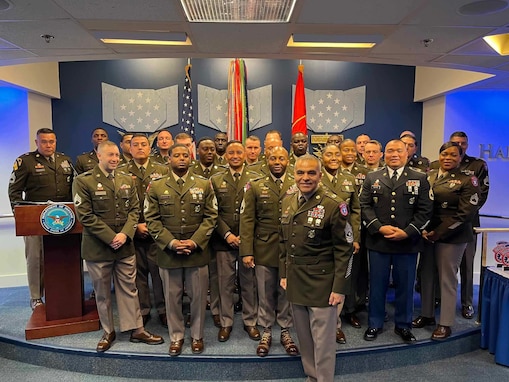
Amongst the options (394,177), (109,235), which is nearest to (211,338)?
(109,235)

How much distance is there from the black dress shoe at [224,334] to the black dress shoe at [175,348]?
0.35 metres

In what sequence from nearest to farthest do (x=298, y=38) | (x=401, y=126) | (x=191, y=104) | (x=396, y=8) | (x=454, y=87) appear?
(x=396, y=8) < (x=298, y=38) < (x=454, y=87) < (x=191, y=104) < (x=401, y=126)

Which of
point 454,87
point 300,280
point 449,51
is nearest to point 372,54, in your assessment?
point 449,51

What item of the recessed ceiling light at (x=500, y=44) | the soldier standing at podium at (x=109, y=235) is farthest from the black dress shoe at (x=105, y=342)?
the recessed ceiling light at (x=500, y=44)

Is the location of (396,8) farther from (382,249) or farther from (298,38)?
(382,249)

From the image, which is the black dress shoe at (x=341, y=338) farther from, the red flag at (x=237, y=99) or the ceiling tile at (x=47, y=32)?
the red flag at (x=237, y=99)

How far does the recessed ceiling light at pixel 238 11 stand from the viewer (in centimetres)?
241

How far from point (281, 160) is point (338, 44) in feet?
3.61

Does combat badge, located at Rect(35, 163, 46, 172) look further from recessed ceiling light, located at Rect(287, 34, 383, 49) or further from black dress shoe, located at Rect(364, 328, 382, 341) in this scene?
black dress shoe, located at Rect(364, 328, 382, 341)

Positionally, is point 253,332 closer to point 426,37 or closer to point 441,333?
point 441,333

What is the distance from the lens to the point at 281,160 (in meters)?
3.19

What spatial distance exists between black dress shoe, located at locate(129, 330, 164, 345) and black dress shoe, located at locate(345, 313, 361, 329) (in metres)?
1.73

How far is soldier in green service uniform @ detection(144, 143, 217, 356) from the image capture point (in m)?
3.09

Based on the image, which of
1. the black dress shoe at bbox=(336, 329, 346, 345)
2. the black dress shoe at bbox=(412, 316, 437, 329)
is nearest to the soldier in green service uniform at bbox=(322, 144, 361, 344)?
the black dress shoe at bbox=(336, 329, 346, 345)
